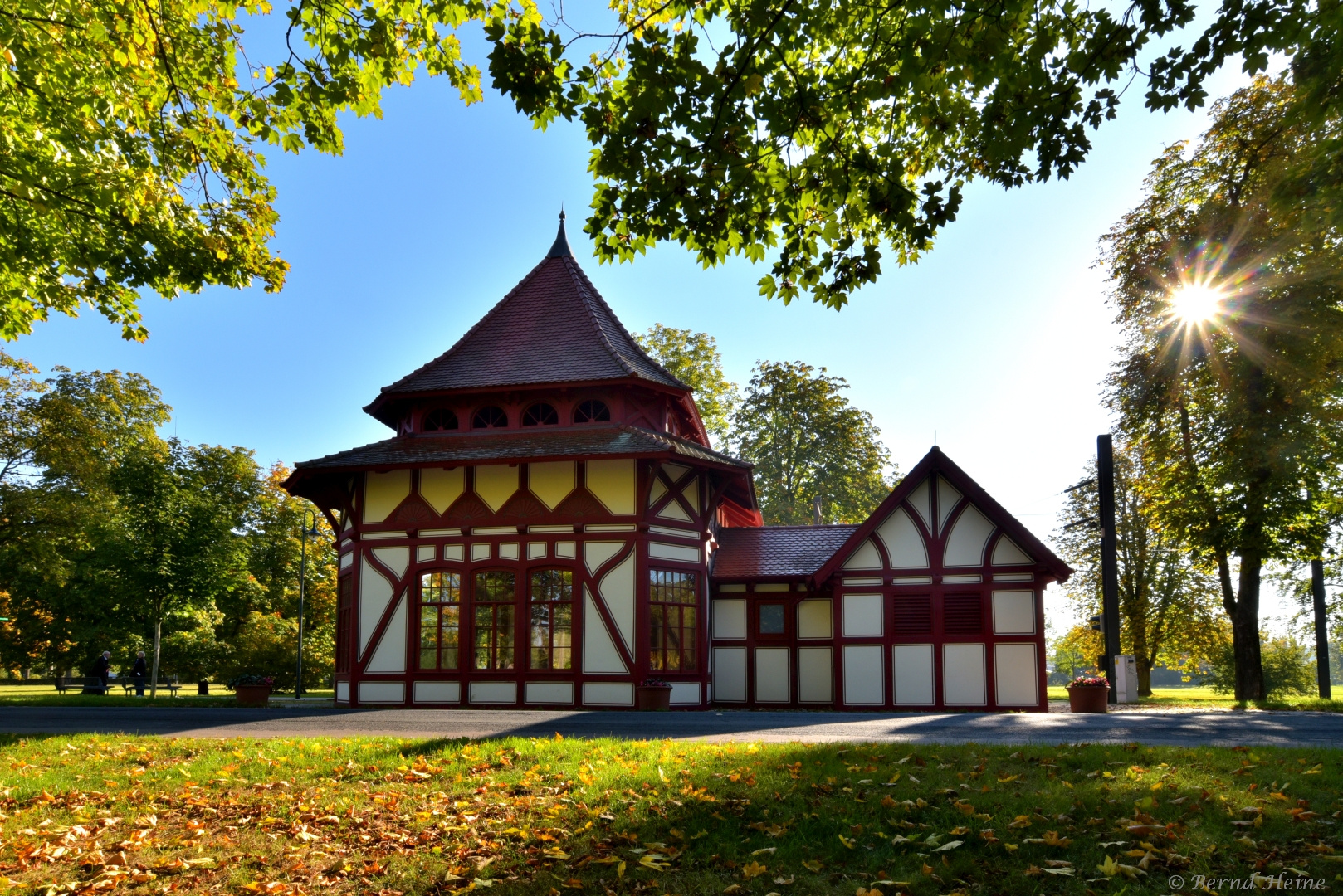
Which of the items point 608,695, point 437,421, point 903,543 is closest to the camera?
point 608,695

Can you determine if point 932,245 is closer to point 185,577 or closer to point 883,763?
point 883,763

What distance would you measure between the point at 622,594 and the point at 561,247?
10.5 m

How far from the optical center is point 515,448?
1988 centimetres

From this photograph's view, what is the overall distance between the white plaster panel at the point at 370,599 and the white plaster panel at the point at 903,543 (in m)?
10.7

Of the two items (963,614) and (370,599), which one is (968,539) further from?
(370,599)

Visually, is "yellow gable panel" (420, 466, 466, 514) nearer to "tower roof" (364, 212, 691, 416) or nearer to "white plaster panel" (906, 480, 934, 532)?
"tower roof" (364, 212, 691, 416)

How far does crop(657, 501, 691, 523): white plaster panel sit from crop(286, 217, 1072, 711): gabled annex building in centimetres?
5

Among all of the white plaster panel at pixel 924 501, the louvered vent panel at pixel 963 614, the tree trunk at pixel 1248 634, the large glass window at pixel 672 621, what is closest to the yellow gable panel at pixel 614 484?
the large glass window at pixel 672 621

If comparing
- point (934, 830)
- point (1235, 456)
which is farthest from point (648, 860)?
point (1235, 456)

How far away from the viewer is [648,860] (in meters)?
5.52

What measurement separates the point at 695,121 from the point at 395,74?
12.4 feet

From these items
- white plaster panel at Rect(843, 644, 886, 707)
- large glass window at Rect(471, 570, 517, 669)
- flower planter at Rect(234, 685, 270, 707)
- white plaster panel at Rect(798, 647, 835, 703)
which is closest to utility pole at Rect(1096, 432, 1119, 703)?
white plaster panel at Rect(843, 644, 886, 707)

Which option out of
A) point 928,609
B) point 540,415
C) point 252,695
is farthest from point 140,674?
point 928,609

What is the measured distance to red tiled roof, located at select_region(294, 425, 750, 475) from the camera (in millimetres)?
19281
